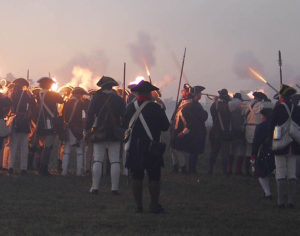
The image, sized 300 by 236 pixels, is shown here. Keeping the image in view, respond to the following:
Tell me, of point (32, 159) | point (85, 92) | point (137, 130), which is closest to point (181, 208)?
point (137, 130)

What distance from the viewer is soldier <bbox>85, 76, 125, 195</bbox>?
1029cm

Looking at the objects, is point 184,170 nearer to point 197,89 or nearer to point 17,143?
point 197,89

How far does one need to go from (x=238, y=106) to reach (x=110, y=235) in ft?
29.6

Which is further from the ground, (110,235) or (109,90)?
(109,90)

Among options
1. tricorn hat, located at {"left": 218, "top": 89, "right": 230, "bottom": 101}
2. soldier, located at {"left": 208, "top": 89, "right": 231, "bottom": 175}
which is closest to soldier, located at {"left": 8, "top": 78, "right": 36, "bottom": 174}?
soldier, located at {"left": 208, "top": 89, "right": 231, "bottom": 175}

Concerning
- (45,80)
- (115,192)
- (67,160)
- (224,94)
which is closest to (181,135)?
(224,94)

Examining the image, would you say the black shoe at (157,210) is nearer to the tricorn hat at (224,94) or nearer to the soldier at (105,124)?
the soldier at (105,124)

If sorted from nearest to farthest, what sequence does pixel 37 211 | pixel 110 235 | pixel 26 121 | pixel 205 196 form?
pixel 110 235 < pixel 37 211 < pixel 205 196 < pixel 26 121

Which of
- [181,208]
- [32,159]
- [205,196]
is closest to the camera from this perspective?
[181,208]

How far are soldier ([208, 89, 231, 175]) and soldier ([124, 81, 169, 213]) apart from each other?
20.7ft

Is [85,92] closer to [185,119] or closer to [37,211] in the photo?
[185,119]

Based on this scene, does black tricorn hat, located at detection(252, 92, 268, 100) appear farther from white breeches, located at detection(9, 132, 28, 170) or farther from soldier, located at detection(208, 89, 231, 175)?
white breeches, located at detection(9, 132, 28, 170)

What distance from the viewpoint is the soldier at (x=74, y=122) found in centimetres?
1306

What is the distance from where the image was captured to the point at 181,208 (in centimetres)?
863
